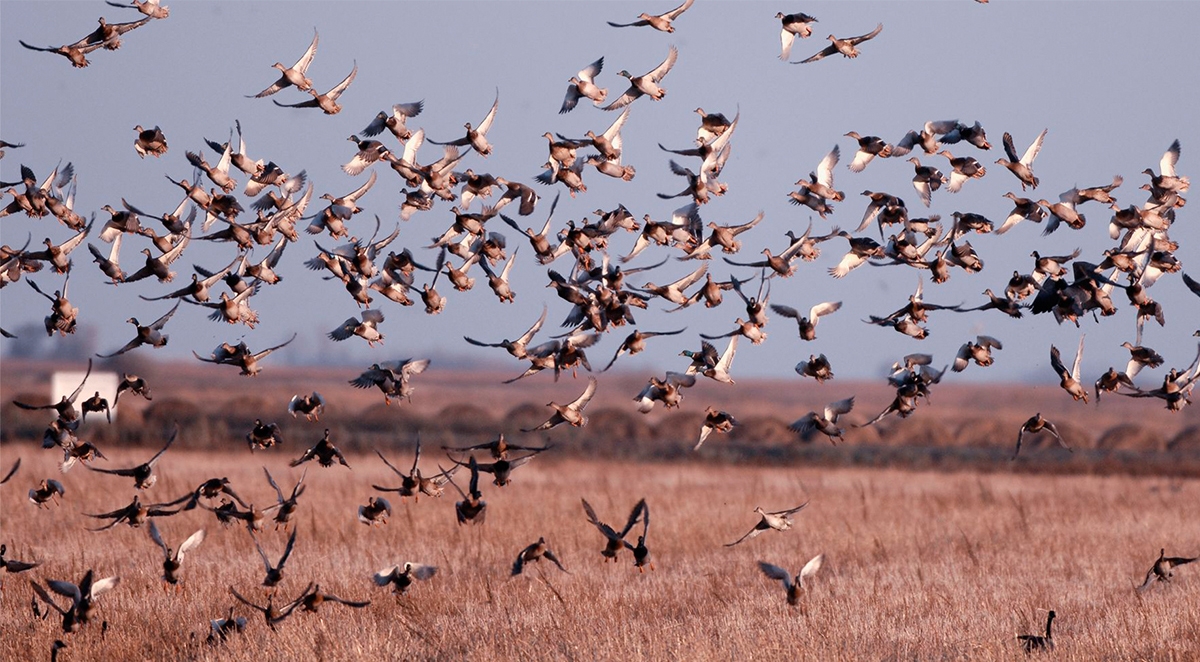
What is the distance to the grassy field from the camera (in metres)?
11.7

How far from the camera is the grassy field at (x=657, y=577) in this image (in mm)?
11695

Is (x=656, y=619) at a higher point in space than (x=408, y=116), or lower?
lower

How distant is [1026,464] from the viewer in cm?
3353

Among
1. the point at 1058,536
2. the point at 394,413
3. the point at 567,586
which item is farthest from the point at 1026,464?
the point at 394,413

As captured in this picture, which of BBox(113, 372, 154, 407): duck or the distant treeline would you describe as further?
the distant treeline

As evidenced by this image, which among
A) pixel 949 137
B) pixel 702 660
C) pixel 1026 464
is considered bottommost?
pixel 702 660

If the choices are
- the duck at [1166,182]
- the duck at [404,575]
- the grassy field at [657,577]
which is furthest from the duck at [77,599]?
the duck at [1166,182]

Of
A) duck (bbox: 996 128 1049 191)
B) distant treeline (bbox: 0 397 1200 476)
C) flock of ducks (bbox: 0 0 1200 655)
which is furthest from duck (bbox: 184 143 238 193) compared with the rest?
distant treeline (bbox: 0 397 1200 476)

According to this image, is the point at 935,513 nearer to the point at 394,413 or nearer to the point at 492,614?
the point at 492,614

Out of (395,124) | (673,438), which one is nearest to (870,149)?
(395,124)

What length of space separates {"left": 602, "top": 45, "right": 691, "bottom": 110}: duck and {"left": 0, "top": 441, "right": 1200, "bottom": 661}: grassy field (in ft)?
15.3

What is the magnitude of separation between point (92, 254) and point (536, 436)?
1171 inches

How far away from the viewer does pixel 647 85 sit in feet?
47.3

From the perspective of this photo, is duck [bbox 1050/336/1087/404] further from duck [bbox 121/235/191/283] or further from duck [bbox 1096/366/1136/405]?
duck [bbox 121/235/191/283]
